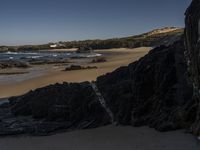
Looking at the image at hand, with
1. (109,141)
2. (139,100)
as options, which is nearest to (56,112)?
(139,100)

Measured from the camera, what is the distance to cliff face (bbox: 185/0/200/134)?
9.94 m

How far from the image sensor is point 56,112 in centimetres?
1386

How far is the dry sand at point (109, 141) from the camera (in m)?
9.72

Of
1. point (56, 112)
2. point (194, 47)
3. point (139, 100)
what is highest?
point (194, 47)

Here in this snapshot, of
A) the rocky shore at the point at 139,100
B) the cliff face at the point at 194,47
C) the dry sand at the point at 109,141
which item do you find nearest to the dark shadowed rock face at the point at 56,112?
the rocky shore at the point at 139,100

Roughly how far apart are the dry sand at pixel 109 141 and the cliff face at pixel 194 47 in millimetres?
653

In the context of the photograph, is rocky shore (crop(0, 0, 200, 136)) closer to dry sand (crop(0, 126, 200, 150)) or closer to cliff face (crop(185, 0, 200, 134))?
cliff face (crop(185, 0, 200, 134))

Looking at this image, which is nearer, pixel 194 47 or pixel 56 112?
pixel 194 47

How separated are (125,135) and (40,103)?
184 inches

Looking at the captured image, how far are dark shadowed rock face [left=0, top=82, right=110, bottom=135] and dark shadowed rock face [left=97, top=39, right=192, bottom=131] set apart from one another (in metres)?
0.71

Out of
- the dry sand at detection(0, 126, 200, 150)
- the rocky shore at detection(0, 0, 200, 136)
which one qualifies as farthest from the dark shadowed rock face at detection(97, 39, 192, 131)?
the dry sand at detection(0, 126, 200, 150)

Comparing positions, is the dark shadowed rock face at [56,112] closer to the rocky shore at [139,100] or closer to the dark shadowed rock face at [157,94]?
the rocky shore at [139,100]

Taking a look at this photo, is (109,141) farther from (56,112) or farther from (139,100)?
(56,112)

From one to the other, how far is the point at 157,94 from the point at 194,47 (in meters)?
2.53
